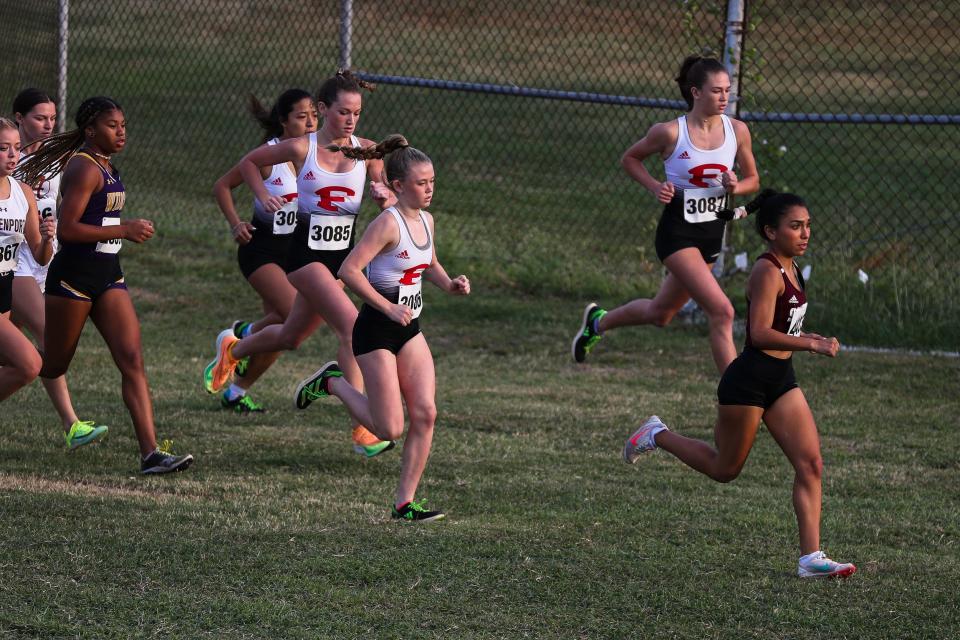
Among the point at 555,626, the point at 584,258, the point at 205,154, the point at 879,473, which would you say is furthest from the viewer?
the point at 205,154

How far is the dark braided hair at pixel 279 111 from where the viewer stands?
820cm

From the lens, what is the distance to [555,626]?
495cm

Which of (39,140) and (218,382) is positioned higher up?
(39,140)

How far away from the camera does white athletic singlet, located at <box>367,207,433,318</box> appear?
6.29 metres

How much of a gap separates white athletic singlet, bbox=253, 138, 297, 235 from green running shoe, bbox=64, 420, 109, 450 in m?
1.72

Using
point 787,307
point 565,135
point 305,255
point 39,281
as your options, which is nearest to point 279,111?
point 305,255

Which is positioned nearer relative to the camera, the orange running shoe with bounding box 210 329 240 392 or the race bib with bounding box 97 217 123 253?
the race bib with bounding box 97 217 123 253

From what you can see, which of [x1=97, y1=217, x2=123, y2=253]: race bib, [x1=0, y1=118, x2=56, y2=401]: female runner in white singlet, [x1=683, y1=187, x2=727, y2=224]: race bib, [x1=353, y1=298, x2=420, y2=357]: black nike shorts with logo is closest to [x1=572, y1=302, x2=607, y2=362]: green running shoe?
[x1=683, y1=187, x2=727, y2=224]: race bib

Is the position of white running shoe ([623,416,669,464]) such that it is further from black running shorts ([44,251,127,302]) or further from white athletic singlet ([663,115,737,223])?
black running shorts ([44,251,127,302])

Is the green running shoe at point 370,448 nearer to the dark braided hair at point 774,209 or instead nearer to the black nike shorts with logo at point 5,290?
the black nike shorts with logo at point 5,290

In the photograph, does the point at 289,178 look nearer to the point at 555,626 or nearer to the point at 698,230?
the point at 698,230

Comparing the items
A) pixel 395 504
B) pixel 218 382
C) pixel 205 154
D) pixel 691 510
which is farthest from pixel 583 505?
pixel 205 154

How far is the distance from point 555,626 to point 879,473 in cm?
327

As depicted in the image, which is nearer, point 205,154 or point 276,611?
point 276,611
